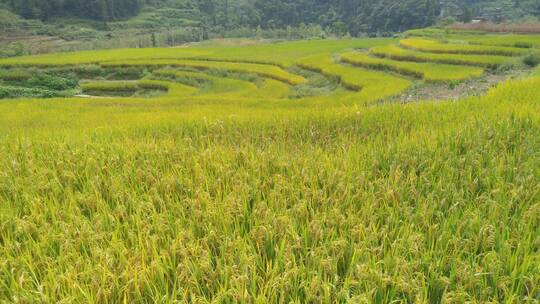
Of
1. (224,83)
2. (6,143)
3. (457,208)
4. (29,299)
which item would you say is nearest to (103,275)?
(29,299)

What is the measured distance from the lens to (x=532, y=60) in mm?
23062

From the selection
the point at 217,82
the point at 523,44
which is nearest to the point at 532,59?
the point at 523,44

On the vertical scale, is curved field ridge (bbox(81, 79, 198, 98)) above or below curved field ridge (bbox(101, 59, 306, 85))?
below

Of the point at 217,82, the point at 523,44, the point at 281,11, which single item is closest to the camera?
the point at 217,82

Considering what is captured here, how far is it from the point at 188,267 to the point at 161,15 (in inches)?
4618

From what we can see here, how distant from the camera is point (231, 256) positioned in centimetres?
242

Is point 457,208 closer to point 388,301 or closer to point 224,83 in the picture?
point 388,301

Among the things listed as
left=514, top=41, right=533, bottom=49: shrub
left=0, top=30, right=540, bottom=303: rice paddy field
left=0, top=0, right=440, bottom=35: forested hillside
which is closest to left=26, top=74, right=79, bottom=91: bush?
left=0, top=30, right=540, bottom=303: rice paddy field

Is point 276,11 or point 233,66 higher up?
point 276,11

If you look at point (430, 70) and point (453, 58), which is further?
point (453, 58)

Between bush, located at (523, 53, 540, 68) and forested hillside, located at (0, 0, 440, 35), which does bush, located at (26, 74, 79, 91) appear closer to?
bush, located at (523, 53, 540, 68)

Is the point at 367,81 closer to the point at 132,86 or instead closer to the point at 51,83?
the point at 132,86

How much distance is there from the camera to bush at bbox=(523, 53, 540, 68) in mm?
22922

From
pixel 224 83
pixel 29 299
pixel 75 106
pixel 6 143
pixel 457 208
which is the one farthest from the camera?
pixel 224 83
